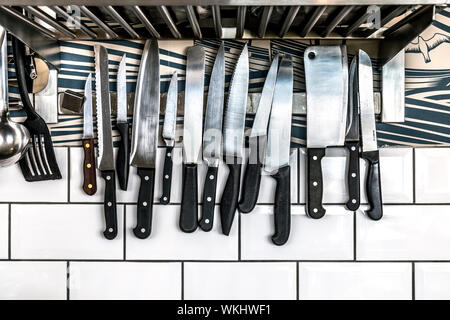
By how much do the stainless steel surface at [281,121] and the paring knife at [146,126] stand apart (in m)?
0.24

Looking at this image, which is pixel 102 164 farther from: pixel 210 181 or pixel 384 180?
pixel 384 180

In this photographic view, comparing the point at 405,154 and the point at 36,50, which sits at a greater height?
the point at 36,50

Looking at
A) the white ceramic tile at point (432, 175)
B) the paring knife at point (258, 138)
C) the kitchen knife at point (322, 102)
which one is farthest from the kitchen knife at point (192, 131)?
the white ceramic tile at point (432, 175)

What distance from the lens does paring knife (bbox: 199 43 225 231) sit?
3.02ft

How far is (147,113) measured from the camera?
92 centimetres

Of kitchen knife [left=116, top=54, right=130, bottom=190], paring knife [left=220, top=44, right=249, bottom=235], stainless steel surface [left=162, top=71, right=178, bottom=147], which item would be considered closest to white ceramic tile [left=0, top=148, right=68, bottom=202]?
kitchen knife [left=116, top=54, right=130, bottom=190]

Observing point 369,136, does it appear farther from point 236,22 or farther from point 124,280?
point 124,280

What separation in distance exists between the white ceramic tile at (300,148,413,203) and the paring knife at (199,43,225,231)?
0.19 m

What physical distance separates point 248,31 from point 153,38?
201 millimetres

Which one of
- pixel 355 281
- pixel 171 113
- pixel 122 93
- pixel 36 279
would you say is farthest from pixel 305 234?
pixel 36 279

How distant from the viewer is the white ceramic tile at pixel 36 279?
0.97 metres

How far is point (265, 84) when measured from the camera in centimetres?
93
